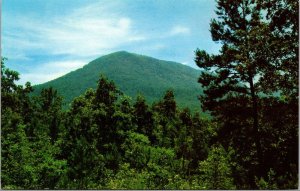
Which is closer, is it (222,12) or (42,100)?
(222,12)

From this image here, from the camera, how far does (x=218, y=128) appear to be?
1950 centimetres

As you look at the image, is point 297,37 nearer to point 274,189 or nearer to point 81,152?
point 274,189

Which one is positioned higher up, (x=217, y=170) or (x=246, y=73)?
(x=246, y=73)

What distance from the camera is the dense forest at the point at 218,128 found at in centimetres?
1405

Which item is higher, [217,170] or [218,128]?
[218,128]

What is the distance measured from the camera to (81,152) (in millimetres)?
25219

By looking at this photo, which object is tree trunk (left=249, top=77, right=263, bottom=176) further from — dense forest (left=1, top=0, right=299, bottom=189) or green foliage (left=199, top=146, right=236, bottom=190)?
green foliage (left=199, top=146, right=236, bottom=190)

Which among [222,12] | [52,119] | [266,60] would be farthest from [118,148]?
[266,60]

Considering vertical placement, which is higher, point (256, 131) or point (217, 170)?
point (256, 131)

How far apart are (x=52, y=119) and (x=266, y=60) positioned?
69.4 feet

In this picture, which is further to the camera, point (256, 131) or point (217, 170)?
point (217, 170)

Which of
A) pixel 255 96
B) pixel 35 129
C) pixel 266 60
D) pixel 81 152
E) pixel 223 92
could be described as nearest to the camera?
pixel 266 60

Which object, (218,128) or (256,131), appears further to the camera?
(218,128)

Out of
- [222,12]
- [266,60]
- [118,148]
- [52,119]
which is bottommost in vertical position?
[118,148]
